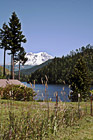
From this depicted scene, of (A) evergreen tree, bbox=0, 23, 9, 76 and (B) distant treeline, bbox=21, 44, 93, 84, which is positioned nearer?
(A) evergreen tree, bbox=0, 23, 9, 76

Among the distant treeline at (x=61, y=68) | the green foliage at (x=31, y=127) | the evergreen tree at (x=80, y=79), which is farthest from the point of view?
the distant treeline at (x=61, y=68)

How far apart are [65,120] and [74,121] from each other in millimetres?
584

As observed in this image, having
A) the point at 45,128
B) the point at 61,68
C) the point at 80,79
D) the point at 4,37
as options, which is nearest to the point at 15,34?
the point at 4,37

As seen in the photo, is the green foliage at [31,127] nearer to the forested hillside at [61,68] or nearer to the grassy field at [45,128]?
the grassy field at [45,128]

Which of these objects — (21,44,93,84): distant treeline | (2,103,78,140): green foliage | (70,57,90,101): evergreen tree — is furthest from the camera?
(21,44,93,84): distant treeline

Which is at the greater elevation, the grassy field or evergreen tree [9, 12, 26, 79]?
evergreen tree [9, 12, 26, 79]

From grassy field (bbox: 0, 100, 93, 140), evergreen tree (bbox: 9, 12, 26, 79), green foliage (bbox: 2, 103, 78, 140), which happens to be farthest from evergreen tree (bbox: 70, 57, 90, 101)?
green foliage (bbox: 2, 103, 78, 140)

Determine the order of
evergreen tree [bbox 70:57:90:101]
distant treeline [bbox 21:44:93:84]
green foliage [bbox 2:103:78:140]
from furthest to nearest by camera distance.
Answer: distant treeline [bbox 21:44:93:84], evergreen tree [bbox 70:57:90:101], green foliage [bbox 2:103:78:140]

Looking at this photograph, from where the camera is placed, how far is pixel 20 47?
3109 centimetres

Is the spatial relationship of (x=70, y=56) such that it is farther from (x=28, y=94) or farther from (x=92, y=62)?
(x=28, y=94)

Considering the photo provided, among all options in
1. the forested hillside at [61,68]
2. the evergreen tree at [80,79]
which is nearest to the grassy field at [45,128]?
the evergreen tree at [80,79]

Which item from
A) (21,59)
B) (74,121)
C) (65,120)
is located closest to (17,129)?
(65,120)

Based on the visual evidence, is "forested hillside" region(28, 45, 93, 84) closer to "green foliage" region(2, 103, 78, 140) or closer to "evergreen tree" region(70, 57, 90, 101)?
"evergreen tree" region(70, 57, 90, 101)

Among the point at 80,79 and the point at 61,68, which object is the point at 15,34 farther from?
the point at 61,68
